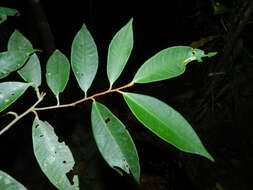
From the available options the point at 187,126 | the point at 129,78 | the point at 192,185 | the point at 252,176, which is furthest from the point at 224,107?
the point at 187,126

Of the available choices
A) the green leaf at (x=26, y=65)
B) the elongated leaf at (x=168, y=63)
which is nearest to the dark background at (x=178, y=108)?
the green leaf at (x=26, y=65)

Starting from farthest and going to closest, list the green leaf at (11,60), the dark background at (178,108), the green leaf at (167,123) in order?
the dark background at (178,108) → the green leaf at (11,60) → the green leaf at (167,123)

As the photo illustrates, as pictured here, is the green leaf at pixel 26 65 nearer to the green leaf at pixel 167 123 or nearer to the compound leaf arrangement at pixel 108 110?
the compound leaf arrangement at pixel 108 110

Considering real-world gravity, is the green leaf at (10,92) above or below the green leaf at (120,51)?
below

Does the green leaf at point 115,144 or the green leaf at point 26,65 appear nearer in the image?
the green leaf at point 115,144

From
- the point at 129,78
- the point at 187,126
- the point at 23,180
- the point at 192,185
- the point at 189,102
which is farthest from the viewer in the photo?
the point at 129,78

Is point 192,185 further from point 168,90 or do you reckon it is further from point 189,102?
point 168,90

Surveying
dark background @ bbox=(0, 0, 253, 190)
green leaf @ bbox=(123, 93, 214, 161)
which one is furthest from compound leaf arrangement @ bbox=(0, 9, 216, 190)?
dark background @ bbox=(0, 0, 253, 190)
